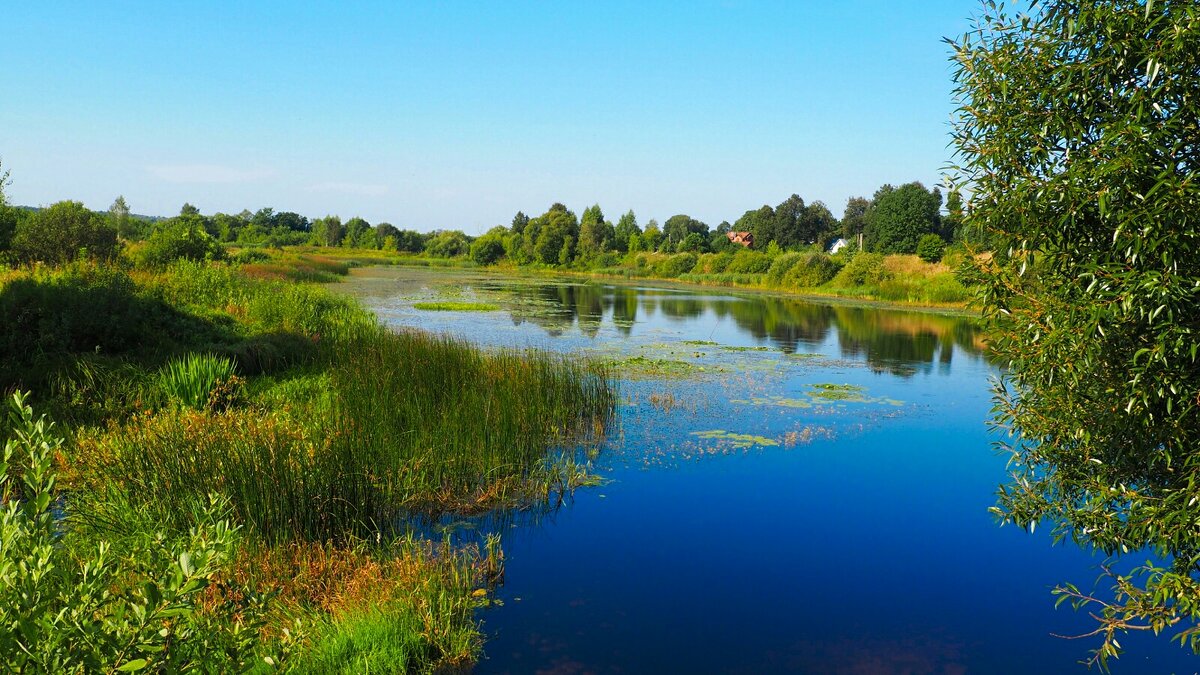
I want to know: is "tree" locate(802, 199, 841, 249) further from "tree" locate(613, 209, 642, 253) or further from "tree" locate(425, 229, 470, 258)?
"tree" locate(425, 229, 470, 258)

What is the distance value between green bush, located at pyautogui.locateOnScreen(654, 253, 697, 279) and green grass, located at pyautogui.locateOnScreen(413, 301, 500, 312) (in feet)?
131

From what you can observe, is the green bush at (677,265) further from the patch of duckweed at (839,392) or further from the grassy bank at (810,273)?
the patch of duckweed at (839,392)

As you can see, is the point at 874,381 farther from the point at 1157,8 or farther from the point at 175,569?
the point at 175,569

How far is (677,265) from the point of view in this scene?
70.1 metres

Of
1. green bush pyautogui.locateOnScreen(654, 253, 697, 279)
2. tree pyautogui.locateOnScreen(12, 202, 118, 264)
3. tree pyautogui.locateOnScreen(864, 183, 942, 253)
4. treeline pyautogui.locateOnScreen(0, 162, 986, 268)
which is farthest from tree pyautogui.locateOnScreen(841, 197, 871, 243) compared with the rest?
tree pyautogui.locateOnScreen(12, 202, 118, 264)

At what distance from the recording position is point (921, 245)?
50.0 m

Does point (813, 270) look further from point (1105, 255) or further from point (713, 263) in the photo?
point (1105, 255)

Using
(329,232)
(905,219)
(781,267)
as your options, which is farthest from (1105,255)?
(329,232)

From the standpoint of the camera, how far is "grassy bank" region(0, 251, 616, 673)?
3039 mm

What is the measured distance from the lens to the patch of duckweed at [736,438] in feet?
38.2

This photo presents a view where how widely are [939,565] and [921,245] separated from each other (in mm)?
47262

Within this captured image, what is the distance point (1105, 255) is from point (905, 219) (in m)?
69.2

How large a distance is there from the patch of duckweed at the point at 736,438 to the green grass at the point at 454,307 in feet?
64.1

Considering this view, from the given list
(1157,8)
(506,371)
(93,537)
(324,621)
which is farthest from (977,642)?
(506,371)
